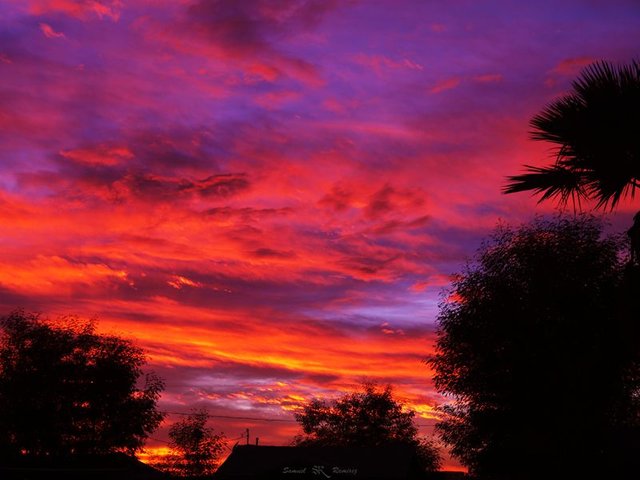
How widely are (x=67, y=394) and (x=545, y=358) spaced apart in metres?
41.3

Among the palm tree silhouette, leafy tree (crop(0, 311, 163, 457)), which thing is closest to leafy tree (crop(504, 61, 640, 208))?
the palm tree silhouette

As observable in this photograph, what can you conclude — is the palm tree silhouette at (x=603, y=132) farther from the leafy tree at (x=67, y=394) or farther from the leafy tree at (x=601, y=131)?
the leafy tree at (x=67, y=394)

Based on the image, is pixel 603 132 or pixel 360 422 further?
pixel 360 422

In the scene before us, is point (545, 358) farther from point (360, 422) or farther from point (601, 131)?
point (360, 422)

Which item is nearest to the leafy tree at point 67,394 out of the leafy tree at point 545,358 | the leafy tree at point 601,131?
the leafy tree at point 545,358

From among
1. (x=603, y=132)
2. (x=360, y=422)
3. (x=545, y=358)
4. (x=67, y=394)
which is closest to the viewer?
(x=603, y=132)

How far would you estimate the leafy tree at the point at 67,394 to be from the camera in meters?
59.1

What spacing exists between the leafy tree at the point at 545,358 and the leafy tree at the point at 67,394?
35.3m

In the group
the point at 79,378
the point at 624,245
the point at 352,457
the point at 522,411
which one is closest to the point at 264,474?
the point at 352,457

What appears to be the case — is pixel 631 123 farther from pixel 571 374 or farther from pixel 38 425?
pixel 38 425

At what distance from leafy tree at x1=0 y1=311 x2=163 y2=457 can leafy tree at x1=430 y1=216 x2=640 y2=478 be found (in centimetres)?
3535

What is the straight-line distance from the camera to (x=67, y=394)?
60594 millimetres

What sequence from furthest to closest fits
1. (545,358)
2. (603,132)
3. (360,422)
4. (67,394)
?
(360,422), (67,394), (545,358), (603,132)

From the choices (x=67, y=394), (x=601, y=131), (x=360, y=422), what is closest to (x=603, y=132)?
(x=601, y=131)
